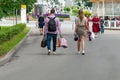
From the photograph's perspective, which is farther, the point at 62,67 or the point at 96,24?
the point at 96,24

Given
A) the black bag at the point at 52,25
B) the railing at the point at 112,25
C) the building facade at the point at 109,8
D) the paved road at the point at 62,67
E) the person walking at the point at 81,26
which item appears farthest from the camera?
the building facade at the point at 109,8

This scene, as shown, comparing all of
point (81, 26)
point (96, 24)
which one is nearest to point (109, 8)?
point (96, 24)

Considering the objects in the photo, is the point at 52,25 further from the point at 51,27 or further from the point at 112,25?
the point at 112,25

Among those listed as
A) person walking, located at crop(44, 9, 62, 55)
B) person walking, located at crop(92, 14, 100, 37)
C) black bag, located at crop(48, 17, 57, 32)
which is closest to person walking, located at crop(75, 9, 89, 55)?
person walking, located at crop(44, 9, 62, 55)

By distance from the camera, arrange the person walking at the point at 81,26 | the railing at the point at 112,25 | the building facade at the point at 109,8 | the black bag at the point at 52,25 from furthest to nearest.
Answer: the building facade at the point at 109,8
the railing at the point at 112,25
the person walking at the point at 81,26
the black bag at the point at 52,25

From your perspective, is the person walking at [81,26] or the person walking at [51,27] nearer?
the person walking at [51,27]

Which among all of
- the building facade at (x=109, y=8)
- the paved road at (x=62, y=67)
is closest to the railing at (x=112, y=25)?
the building facade at (x=109, y=8)

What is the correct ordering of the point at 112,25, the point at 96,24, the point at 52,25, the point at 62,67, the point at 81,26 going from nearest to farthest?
the point at 62,67, the point at 52,25, the point at 81,26, the point at 96,24, the point at 112,25

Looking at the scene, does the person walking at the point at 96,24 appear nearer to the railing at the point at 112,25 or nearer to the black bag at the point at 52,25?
the black bag at the point at 52,25

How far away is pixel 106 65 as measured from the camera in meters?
14.9

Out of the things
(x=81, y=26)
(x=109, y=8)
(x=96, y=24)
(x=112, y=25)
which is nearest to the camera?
(x=81, y=26)

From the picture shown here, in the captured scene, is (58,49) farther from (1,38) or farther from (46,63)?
(46,63)

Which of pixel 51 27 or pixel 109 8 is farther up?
pixel 109 8

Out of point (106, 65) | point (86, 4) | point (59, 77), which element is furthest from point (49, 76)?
point (86, 4)
